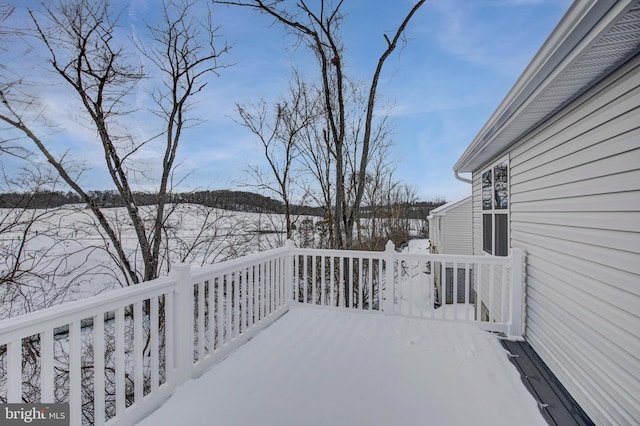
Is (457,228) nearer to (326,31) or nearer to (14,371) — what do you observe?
(326,31)

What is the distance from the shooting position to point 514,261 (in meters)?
3.54

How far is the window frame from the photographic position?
176 inches

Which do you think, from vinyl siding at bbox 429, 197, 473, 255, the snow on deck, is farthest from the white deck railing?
vinyl siding at bbox 429, 197, 473, 255

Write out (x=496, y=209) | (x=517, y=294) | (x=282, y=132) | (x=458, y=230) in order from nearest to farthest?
(x=517, y=294), (x=496, y=209), (x=282, y=132), (x=458, y=230)

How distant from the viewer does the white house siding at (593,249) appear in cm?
185

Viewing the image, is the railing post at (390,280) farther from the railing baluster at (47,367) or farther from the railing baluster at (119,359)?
the railing baluster at (47,367)

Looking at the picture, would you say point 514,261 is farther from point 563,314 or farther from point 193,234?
point 193,234

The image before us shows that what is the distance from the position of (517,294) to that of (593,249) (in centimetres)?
148

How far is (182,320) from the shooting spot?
2406mm

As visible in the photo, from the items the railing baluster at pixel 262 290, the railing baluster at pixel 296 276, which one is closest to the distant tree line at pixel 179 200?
the railing baluster at pixel 296 276

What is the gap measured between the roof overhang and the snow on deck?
2322 mm

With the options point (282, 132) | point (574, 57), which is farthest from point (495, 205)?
point (282, 132)

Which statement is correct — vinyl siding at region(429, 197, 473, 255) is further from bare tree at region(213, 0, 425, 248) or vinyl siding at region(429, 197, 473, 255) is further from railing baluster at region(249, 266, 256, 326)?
railing baluster at region(249, 266, 256, 326)

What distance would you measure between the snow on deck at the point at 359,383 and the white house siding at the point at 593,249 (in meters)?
0.47
